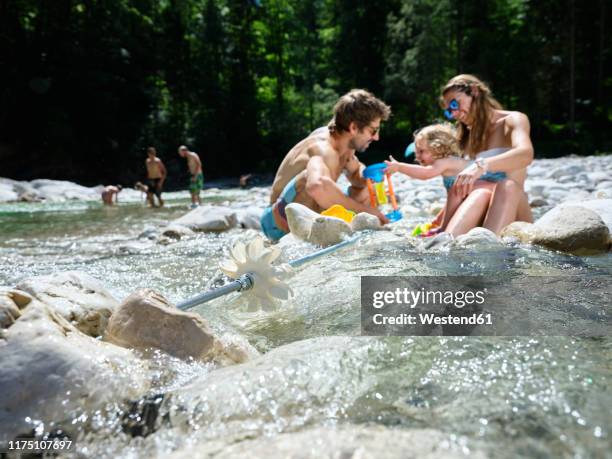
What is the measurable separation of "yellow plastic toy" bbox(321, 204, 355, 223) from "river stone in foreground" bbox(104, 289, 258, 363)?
2.37 metres

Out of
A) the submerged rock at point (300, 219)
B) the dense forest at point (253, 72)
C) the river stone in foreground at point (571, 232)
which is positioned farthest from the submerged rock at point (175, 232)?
the dense forest at point (253, 72)

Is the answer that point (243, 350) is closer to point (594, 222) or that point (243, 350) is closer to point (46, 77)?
point (594, 222)

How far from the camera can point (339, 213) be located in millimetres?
3877

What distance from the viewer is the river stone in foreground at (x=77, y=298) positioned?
1.68 meters

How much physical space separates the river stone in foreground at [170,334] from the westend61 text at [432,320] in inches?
18.4

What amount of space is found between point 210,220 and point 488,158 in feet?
11.7

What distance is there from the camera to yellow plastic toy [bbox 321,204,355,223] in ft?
12.6

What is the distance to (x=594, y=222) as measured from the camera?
2.87 metres

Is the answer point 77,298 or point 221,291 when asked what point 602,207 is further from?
point 77,298


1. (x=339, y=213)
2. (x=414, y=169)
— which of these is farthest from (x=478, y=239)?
(x=339, y=213)

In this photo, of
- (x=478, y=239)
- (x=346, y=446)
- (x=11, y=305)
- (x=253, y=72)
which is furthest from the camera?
(x=253, y=72)

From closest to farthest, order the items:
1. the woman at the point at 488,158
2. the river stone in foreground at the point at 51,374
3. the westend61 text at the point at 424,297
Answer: the river stone in foreground at the point at 51,374
the westend61 text at the point at 424,297
the woman at the point at 488,158

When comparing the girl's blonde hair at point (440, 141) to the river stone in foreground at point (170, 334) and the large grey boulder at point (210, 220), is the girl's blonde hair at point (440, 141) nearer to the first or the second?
the large grey boulder at point (210, 220)

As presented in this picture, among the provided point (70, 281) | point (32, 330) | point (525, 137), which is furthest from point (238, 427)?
point (525, 137)
